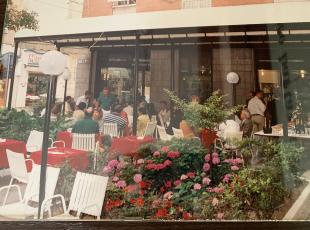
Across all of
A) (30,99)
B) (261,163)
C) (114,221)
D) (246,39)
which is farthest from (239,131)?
(30,99)

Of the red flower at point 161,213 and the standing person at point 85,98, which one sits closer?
the red flower at point 161,213

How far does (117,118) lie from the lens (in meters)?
1.28

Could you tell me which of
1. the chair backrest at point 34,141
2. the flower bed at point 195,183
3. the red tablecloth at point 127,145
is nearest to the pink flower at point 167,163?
the flower bed at point 195,183

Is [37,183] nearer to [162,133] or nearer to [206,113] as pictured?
[162,133]

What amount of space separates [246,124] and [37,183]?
3.13 ft

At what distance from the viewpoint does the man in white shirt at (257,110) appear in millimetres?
1271

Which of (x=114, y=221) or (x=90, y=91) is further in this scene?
(x=90, y=91)

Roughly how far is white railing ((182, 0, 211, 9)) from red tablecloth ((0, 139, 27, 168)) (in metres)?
0.99

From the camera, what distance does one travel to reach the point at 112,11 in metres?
1.35

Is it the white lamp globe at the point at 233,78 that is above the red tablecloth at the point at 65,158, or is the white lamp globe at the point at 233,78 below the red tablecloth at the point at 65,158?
above

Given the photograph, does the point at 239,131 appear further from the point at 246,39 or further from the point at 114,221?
the point at 114,221

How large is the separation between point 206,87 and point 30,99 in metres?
0.81

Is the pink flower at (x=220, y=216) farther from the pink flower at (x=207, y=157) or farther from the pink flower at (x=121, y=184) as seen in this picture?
the pink flower at (x=121, y=184)

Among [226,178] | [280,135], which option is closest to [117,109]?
[226,178]
